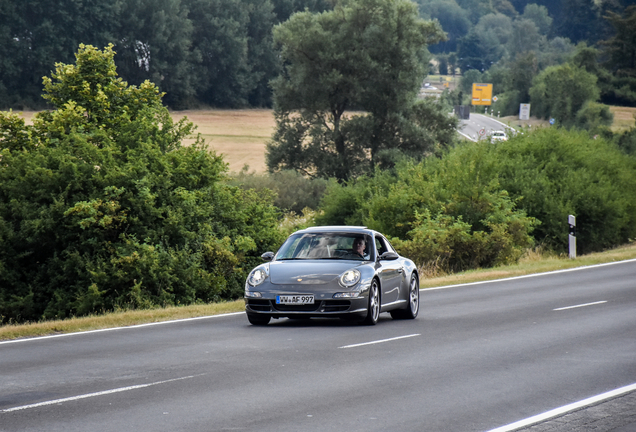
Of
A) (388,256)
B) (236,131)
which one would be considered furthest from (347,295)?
(236,131)

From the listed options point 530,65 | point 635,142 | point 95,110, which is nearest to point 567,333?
point 95,110

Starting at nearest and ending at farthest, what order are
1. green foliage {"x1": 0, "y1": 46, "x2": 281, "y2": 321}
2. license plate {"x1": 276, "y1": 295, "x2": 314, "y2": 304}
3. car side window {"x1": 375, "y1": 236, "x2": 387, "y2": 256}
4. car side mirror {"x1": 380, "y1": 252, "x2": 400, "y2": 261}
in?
1. license plate {"x1": 276, "y1": 295, "x2": 314, "y2": 304}
2. car side mirror {"x1": 380, "y1": 252, "x2": 400, "y2": 261}
3. car side window {"x1": 375, "y1": 236, "x2": 387, "y2": 256}
4. green foliage {"x1": 0, "y1": 46, "x2": 281, "y2": 321}

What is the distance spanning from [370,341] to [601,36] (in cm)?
18156

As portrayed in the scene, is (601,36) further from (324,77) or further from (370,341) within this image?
(370,341)

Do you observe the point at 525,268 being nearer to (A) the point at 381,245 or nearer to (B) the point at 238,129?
(A) the point at 381,245

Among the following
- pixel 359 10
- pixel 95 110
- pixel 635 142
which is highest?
pixel 359 10

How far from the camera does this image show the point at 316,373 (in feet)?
31.8

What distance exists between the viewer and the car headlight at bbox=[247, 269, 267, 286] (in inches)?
542

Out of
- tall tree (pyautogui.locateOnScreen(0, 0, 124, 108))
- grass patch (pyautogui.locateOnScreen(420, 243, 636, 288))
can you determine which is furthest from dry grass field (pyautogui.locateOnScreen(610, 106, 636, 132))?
grass patch (pyautogui.locateOnScreen(420, 243, 636, 288))

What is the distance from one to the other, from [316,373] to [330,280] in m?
3.92

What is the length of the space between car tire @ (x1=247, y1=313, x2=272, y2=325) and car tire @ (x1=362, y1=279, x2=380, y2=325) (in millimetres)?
1487

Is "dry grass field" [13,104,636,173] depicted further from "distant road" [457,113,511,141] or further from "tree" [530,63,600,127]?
"distant road" [457,113,511,141]

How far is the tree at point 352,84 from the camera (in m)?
59.6

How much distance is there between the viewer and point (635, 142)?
7456cm
